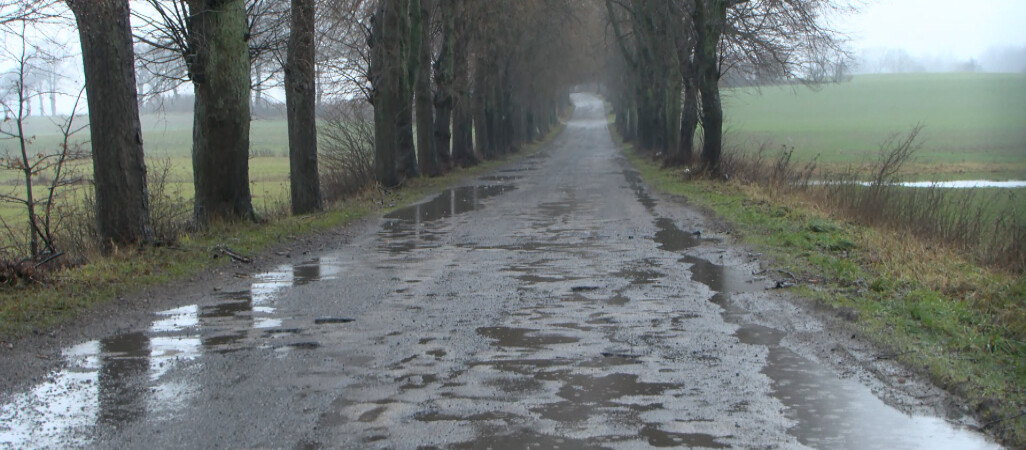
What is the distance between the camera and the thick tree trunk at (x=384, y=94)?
25750mm

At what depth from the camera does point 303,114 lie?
763 inches

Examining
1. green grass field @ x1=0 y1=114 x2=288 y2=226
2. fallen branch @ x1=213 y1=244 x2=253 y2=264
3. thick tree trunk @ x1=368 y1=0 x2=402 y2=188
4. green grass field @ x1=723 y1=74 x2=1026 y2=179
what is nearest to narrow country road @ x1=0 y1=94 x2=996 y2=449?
fallen branch @ x1=213 y1=244 x2=253 y2=264

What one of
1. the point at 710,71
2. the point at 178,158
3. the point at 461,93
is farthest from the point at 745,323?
the point at 178,158

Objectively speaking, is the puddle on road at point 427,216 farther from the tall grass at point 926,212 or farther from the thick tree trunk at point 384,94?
the tall grass at point 926,212

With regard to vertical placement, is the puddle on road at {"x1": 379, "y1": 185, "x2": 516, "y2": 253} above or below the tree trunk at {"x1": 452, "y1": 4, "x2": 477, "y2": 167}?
below

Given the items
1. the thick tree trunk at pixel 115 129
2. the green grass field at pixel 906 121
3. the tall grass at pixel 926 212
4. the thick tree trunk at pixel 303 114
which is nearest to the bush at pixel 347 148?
the thick tree trunk at pixel 303 114

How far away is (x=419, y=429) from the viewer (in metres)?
5.41

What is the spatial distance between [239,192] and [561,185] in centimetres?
1364

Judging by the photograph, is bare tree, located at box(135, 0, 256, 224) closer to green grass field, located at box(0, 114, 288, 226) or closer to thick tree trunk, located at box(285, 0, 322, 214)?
green grass field, located at box(0, 114, 288, 226)

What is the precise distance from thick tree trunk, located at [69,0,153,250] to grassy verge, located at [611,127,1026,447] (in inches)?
Result: 329

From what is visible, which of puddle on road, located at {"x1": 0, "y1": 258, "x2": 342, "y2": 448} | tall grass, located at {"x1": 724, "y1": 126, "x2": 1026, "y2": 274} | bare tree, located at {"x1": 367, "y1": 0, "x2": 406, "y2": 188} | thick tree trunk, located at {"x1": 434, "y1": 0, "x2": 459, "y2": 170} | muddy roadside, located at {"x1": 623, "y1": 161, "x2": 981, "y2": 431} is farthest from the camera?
thick tree trunk, located at {"x1": 434, "y1": 0, "x2": 459, "y2": 170}

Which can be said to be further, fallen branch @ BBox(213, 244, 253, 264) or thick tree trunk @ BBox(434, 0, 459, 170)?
thick tree trunk @ BBox(434, 0, 459, 170)

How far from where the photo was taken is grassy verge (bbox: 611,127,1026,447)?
6.26 metres

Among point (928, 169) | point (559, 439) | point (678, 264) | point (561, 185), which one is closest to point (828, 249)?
point (678, 264)
